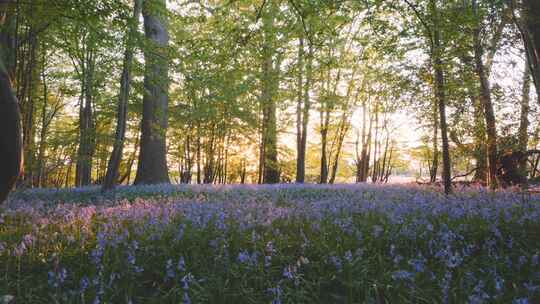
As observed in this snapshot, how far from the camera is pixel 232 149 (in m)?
30.9

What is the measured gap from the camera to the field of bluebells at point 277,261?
9.22 feet

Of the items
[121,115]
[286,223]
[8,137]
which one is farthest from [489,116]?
[8,137]

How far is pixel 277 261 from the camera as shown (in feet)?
11.4

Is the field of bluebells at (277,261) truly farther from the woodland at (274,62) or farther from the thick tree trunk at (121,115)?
the thick tree trunk at (121,115)

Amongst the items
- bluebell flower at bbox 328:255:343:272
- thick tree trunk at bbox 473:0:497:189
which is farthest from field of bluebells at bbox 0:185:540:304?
thick tree trunk at bbox 473:0:497:189

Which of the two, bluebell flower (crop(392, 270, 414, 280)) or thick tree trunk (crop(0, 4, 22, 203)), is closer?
bluebell flower (crop(392, 270, 414, 280))

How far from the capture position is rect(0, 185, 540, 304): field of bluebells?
9.22 ft

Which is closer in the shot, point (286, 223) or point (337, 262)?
point (337, 262)

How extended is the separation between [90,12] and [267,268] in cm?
Result: 501

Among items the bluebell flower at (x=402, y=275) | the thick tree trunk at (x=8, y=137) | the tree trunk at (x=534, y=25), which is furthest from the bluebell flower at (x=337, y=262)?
the tree trunk at (x=534, y=25)

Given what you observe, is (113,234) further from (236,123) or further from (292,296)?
(236,123)

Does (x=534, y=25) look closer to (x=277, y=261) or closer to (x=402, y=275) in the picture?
(x=402, y=275)

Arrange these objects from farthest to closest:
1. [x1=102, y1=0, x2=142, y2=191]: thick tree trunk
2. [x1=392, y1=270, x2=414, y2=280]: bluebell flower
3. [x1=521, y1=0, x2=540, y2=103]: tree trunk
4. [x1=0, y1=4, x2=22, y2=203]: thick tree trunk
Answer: [x1=102, y1=0, x2=142, y2=191]: thick tree trunk
[x1=521, y1=0, x2=540, y2=103]: tree trunk
[x1=0, y1=4, x2=22, y2=203]: thick tree trunk
[x1=392, y1=270, x2=414, y2=280]: bluebell flower

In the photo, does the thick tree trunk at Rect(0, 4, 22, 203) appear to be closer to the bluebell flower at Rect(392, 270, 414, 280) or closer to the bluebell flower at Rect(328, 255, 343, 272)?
the bluebell flower at Rect(328, 255, 343, 272)
